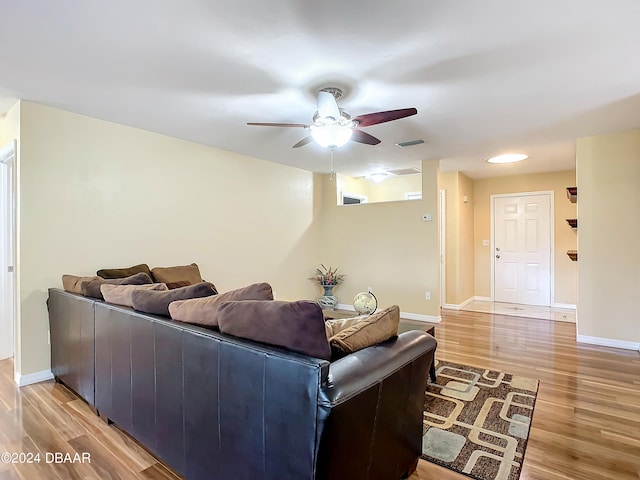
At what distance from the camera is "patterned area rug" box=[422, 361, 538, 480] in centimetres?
189

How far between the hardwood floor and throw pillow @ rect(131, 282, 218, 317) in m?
0.83

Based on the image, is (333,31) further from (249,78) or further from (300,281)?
(300,281)

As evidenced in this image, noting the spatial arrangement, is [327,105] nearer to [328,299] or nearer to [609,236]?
[609,236]

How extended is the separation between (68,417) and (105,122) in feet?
8.57

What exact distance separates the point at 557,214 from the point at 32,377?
7511mm

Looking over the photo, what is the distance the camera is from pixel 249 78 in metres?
2.54

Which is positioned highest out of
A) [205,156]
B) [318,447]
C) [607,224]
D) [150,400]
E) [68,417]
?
[205,156]

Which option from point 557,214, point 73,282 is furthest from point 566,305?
point 73,282

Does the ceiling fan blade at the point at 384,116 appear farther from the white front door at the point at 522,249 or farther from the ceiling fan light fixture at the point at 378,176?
the white front door at the point at 522,249

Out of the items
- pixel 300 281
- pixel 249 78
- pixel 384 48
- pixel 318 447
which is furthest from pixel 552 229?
pixel 318 447

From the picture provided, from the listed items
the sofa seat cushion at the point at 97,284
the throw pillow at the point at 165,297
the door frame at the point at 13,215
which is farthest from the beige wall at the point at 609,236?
the door frame at the point at 13,215

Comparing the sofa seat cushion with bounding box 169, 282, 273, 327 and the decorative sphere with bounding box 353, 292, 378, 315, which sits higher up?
the sofa seat cushion with bounding box 169, 282, 273, 327

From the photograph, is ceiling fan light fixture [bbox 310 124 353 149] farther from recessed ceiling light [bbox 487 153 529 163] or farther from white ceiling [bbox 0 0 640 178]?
recessed ceiling light [bbox 487 153 529 163]

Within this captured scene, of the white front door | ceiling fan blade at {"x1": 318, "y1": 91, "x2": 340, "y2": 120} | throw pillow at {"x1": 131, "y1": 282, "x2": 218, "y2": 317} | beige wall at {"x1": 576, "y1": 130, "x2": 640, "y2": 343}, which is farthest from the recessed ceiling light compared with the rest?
throw pillow at {"x1": 131, "y1": 282, "x2": 218, "y2": 317}
